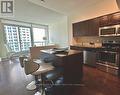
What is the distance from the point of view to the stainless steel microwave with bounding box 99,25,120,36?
330 cm

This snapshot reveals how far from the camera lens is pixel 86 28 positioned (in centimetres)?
457

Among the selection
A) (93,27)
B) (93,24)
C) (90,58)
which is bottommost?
(90,58)

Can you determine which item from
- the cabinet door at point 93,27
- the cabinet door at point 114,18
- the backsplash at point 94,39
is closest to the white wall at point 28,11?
the backsplash at point 94,39

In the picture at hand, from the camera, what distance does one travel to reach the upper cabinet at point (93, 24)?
342 cm

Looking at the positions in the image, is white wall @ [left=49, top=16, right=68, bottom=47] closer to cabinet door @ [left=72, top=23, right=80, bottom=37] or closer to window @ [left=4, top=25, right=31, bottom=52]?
window @ [left=4, top=25, right=31, bottom=52]

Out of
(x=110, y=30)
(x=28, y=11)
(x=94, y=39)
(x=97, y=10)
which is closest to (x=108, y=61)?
(x=110, y=30)

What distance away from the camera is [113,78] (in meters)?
3.01

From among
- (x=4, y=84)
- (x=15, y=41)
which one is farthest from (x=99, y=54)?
(x=15, y=41)

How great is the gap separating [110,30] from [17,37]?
612 centimetres

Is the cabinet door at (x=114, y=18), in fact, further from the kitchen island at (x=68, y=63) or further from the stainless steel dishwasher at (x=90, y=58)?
the kitchen island at (x=68, y=63)

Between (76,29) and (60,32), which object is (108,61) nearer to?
(76,29)

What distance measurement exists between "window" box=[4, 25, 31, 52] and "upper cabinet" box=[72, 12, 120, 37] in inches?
165

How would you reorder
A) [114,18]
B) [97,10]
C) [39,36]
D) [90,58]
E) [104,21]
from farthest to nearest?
[39,36] < [90,58] < [97,10] < [104,21] < [114,18]

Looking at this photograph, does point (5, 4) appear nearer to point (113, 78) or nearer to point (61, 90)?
point (61, 90)
